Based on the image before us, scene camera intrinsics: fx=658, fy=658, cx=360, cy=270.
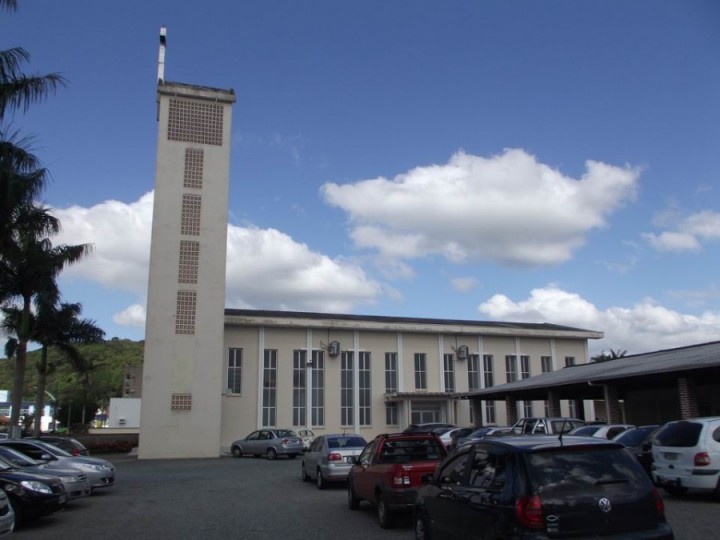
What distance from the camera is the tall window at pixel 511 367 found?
162 feet

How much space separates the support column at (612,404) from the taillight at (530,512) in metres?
22.2

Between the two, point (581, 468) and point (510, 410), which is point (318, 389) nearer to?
point (510, 410)

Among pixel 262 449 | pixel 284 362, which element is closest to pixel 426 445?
pixel 262 449

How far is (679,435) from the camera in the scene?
13.3 metres

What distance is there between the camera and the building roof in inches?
1718

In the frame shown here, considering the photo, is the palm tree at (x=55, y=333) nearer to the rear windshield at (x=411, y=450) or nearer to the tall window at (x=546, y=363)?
the rear windshield at (x=411, y=450)

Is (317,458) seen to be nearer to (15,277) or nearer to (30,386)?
(15,277)

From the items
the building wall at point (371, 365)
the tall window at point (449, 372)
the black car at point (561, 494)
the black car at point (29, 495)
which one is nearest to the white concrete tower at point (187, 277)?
the building wall at point (371, 365)

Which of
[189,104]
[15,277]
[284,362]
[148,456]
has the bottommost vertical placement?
[148,456]

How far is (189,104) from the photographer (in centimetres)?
4109

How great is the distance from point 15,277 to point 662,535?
1208 inches

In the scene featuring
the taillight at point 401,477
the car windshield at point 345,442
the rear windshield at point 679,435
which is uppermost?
the rear windshield at point 679,435

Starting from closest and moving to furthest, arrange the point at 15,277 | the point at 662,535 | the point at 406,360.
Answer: the point at 662,535 → the point at 15,277 → the point at 406,360

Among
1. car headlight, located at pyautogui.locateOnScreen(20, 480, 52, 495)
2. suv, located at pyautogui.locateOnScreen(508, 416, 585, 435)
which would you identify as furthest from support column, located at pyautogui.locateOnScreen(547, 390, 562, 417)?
car headlight, located at pyautogui.locateOnScreen(20, 480, 52, 495)
